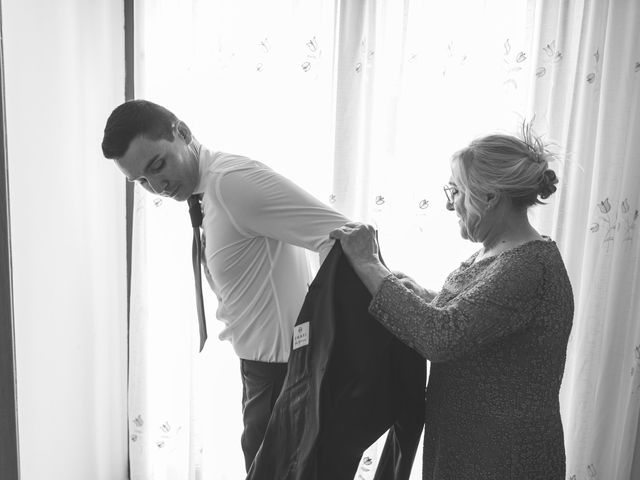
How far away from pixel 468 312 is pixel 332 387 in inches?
14.2

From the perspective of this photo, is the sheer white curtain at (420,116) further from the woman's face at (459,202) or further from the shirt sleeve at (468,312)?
the shirt sleeve at (468,312)

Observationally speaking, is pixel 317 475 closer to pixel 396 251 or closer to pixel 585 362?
pixel 396 251

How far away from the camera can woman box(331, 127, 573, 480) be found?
1.05 meters

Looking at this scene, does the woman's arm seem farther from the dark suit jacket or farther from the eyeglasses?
the eyeglasses

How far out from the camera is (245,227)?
1218mm

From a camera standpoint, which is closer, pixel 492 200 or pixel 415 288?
pixel 492 200

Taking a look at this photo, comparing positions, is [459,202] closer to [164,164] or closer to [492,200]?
[492,200]

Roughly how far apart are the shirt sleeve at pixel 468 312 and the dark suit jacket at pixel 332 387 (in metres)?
0.10

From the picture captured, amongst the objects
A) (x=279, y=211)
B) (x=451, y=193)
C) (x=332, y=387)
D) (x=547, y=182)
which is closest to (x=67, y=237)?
(x=279, y=211)

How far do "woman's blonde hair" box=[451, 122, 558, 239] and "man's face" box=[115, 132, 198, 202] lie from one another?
2.36ft

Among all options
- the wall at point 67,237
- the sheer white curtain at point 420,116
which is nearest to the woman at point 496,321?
the sheer white curtain at point 420,116

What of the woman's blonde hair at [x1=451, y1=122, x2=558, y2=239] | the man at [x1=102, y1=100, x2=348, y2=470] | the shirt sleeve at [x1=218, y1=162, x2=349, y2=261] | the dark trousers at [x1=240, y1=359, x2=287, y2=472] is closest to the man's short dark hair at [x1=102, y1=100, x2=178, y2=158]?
the man at [x1=102, y1=100, x2=348, y2=470]

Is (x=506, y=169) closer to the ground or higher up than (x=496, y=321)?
higher up

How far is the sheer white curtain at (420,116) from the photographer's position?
1.98 metres
